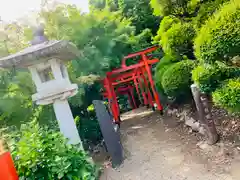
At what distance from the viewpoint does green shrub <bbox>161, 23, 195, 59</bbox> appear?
5.29 metres

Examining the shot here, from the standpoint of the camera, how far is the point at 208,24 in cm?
370

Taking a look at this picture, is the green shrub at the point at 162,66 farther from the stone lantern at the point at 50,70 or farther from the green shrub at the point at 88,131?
the stone lantern at the point at 50,70

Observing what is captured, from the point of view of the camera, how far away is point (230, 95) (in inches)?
139

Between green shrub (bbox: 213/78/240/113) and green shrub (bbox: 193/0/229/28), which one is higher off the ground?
green shrub (bbox: 193/0/229/28)

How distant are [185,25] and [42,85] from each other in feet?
10.3

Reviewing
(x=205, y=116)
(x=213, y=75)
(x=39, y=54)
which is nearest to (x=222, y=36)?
(x=213, y=75)

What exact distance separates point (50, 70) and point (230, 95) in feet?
9.67

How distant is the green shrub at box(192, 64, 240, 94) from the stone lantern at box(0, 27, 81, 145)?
6.95 ft

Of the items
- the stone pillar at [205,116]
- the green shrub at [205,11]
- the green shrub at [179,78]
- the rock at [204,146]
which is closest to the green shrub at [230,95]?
the stone pillar at [205,116]

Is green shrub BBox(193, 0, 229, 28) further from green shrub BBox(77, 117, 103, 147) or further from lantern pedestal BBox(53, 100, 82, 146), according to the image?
green shrub BBox(77, 117, 103, 147)

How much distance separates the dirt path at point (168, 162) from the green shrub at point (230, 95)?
100cm

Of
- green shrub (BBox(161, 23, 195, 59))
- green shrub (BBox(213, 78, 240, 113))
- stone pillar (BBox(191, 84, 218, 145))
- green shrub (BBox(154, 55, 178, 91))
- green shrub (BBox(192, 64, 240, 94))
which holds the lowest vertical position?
stone pillar (BBox(191, 84, 218, 145))

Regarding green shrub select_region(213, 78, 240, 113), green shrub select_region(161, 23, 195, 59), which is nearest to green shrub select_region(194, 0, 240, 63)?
green shrub select_region(213, 78, 240, 113)

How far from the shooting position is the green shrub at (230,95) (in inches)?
136
